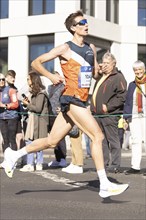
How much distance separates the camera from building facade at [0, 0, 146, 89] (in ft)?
101

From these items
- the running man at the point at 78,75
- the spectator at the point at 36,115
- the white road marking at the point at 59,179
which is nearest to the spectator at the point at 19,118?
the spectator at the point at 36,115

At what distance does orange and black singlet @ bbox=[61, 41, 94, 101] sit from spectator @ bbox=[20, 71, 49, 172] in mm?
4989

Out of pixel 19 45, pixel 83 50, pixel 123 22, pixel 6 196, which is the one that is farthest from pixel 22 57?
pixel 83 50

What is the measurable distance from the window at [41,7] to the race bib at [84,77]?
80.1 feet

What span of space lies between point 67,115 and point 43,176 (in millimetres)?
4276

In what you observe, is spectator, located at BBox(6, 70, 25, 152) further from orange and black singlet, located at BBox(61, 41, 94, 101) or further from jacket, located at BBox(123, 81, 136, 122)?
orange and black singlet, located at BBox(61, 41, 94, 101)

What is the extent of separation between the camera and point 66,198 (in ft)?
29.4

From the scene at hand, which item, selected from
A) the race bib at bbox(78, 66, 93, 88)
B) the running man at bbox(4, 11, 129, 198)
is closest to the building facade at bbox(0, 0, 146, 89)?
the running man at bbox(4, 11, 129, 198)

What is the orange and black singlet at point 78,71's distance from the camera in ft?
22.5

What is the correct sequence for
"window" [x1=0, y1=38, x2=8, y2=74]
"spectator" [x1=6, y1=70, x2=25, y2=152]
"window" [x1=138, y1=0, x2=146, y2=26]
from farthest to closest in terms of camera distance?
1. "window" [x1=138, y1=0, x2=146, y2=26]
2. "window" [x1=0, y1=38, x2=8, y2=74]
3. "spectator" [x1=6, y1=70, x2=25, y2=152]

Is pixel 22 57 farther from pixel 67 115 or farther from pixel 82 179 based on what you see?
pixel 67 115

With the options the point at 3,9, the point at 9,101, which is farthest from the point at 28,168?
the point at 3,9

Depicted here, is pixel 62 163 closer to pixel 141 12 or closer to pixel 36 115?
pixel 36 115

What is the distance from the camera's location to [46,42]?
3152 cm
